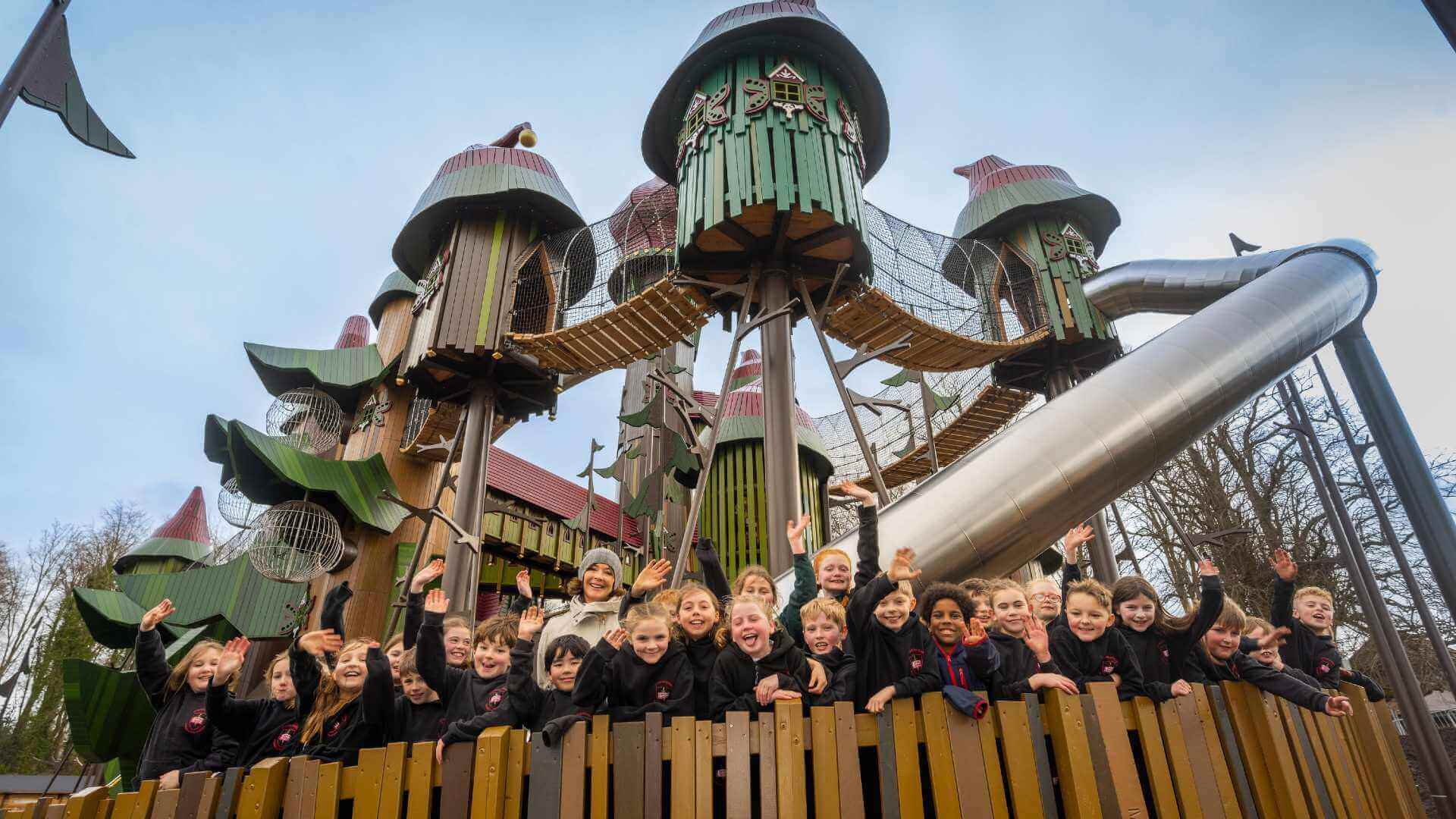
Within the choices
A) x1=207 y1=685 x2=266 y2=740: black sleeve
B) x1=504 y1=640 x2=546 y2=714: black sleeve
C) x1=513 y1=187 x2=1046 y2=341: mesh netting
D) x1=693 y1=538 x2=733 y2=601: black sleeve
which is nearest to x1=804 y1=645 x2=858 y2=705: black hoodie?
x1=504 y1=640 x2=546 y2=714: black sleeve

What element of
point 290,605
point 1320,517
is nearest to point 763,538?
point 290,605

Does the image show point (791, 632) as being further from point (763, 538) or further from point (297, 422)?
point (297, 422)

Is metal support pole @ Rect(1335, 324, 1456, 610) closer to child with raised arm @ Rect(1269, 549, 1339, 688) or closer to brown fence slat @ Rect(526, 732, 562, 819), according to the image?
child with raised arm @ Rect(1269, 549, 1339, 688)

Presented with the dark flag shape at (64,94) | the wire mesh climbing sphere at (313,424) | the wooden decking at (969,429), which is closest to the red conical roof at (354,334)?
the wire mesh climbing sphere at (313,424)

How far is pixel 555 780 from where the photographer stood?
2.77m

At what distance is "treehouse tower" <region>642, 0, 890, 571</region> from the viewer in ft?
28.1

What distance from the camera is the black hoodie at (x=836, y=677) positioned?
3.11m

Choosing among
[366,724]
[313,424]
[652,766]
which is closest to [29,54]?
[366,724]

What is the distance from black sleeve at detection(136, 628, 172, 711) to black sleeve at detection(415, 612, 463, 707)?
6.09ft

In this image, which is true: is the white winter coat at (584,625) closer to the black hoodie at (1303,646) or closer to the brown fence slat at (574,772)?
the brown fence slat at (574,772)

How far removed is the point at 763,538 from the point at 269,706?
9.46m

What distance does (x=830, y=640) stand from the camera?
3.36 meters

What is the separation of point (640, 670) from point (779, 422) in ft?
17.7

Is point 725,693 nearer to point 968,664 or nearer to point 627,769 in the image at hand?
point 627,769
